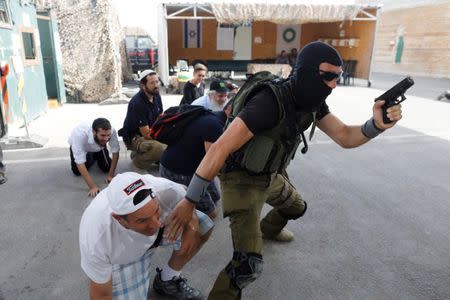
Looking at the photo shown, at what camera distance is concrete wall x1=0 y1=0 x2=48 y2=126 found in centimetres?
578

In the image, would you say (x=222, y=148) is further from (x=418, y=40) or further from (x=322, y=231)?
(x=418, y=40)

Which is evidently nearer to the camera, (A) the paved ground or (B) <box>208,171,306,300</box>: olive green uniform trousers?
(B) <box>208,171,306,300</box>: olive green uniform trousers

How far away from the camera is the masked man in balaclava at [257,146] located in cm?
168

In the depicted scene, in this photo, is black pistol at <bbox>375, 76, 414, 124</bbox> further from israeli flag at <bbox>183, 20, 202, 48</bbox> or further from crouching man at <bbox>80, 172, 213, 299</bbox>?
israeli flag at <bbox>183, 20, 202, 48</bbox>

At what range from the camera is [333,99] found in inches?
409

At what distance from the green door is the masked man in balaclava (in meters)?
8.02

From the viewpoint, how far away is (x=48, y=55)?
344 inches

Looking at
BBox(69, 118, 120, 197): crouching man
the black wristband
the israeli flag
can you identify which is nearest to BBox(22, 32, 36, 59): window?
BBox(69, 118, 120, 197): crouching man

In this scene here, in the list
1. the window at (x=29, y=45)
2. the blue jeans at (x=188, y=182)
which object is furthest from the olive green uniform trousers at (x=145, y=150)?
the window at (x=29, y=45)

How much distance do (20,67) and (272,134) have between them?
5515mm

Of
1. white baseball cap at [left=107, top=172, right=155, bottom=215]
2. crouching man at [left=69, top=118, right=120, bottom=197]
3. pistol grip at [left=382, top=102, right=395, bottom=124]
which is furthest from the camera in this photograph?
crouching man at [left=69, top=118, right=120, bottom=197]

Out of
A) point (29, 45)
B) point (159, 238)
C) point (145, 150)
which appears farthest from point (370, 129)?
point (29, 45)

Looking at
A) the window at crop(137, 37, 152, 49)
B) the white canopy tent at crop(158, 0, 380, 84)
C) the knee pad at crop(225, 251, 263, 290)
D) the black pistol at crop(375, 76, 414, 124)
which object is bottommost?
the knee pad at crop(225, 251, 263, 290)

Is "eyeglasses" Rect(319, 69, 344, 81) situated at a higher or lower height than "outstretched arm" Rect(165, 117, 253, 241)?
higher
